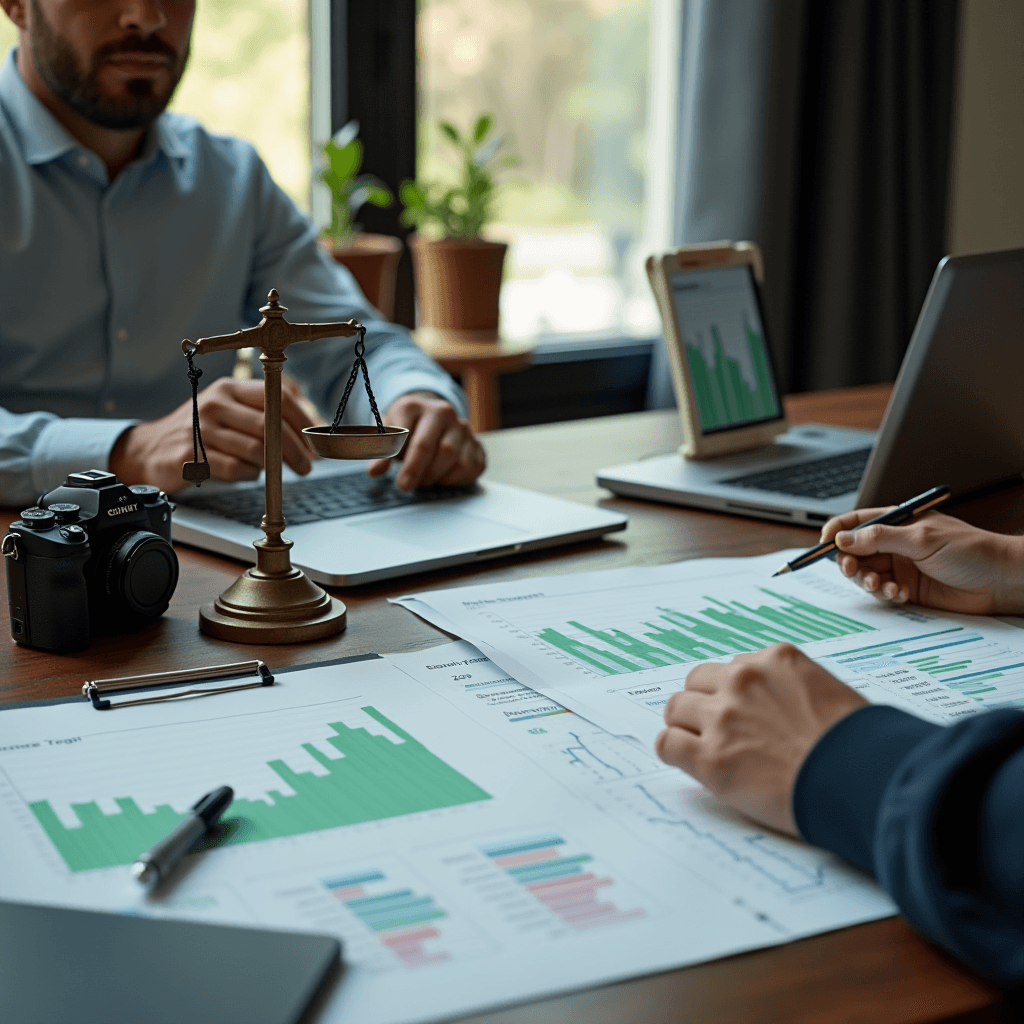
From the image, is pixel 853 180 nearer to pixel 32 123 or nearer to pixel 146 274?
pixel 146 274

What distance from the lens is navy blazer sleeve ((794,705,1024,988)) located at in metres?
0.50

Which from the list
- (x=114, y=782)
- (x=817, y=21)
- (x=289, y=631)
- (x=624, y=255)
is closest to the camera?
(x=114, y=782)

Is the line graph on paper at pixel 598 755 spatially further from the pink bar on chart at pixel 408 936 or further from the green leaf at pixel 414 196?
the green leaf at pixel 414 196

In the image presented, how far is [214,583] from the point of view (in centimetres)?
101

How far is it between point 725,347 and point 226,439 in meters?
0.65

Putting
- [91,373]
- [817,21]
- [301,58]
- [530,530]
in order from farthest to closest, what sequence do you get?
[817,21] < [301,58] < [91,373] < [530,530]

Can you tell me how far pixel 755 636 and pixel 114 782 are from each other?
46 centimetres

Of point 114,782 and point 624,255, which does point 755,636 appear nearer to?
point 114,782

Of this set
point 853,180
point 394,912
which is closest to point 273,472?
point 394,912

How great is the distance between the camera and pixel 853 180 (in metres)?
3.16

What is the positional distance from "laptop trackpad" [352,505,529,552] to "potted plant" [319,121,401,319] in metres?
1.27

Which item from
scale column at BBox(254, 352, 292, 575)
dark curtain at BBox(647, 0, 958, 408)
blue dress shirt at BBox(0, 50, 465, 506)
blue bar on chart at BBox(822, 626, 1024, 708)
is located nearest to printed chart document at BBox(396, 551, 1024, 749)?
blue bar on chart at BBox(822, 626, 1024, 708)

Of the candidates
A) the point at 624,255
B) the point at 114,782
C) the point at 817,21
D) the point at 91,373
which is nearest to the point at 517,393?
the point at 624,255

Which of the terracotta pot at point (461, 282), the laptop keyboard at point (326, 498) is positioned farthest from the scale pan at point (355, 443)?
the terracotta pot at point (461, 282)
